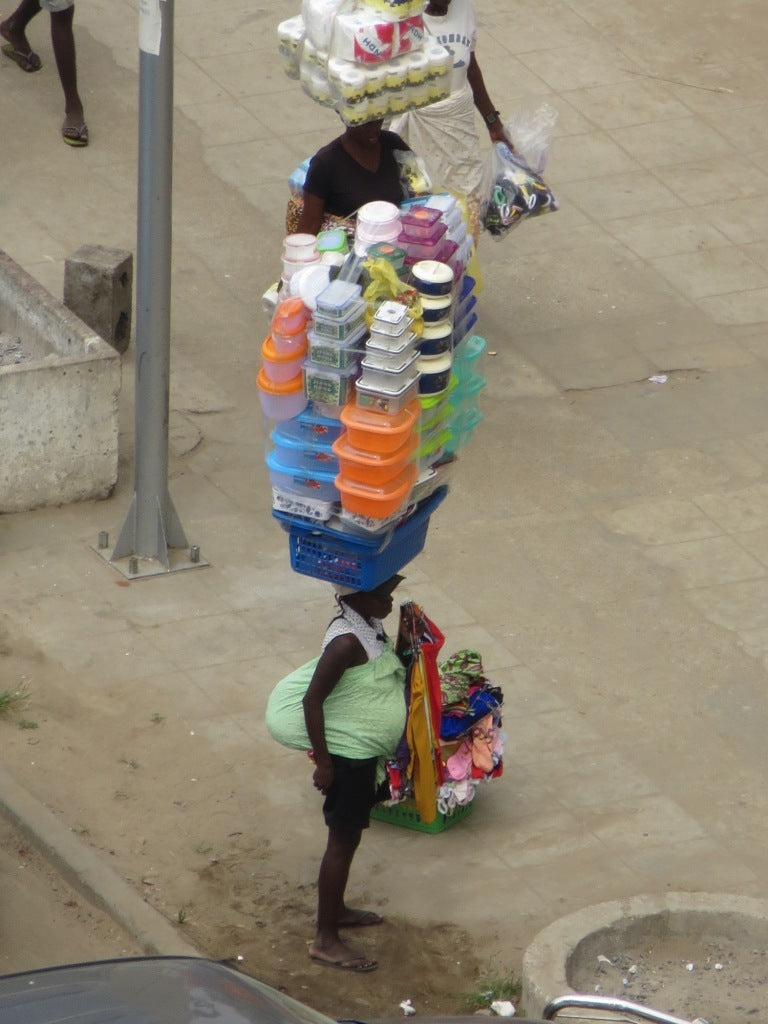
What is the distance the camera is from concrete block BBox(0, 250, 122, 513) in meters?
9.34

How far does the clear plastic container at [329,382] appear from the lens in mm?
6609

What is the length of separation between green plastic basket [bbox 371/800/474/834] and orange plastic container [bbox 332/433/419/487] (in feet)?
5.17

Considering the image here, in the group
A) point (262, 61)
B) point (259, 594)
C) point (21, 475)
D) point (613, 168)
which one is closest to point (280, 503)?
point (259, 594)

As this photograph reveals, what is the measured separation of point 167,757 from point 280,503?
62.6 inches

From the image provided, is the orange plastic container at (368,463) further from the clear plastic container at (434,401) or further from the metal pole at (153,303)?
the metal pole at (153,303)

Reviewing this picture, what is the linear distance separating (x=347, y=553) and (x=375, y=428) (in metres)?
0.52

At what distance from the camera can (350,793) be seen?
22.9 feet

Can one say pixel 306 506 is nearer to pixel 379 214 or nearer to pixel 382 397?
pixel 382 397

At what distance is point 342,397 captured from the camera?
6660 mm

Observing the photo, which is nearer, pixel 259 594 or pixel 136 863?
pixel 136 863

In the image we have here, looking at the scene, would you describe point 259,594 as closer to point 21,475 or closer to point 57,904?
point 21,475

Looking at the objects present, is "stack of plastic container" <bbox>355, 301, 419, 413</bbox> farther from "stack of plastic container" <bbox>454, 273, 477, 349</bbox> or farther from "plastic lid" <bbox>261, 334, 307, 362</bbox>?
"stack of plastic container" <bbox>454, 273, 477, 349</bbox>

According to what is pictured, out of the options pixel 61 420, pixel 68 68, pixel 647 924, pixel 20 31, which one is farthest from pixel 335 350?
pixel 20 31

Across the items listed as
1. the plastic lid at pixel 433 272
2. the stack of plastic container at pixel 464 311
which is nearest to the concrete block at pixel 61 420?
the stack of plastic container at pixel 464 311
